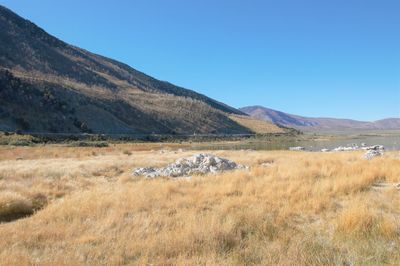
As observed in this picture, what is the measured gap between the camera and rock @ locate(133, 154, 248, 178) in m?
19.9

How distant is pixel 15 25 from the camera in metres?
126

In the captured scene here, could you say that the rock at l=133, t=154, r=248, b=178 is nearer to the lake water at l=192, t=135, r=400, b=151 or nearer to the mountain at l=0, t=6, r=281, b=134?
the lake water at l=192, t=135, r=400, b=151

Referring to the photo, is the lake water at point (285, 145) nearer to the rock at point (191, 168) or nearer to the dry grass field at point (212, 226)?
the rock at point (191, 168)

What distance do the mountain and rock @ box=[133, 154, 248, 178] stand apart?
41972 mm

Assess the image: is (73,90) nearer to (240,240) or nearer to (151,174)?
(151,174)

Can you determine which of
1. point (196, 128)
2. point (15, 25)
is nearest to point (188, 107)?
point (196, 128)

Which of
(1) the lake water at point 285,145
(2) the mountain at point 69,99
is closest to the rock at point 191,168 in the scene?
(1) the lake water at point 285,145

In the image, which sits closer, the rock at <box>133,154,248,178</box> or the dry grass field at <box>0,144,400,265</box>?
the dry grass field at <box>0,144,400,265</box>

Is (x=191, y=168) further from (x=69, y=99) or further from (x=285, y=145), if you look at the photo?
(x=69, y=99)

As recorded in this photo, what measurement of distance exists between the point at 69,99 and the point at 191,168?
2620 inches

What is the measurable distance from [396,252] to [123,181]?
12489mm

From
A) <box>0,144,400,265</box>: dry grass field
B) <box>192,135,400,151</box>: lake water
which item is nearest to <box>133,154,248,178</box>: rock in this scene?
<box>0,144,400,265</box>: dry grass field

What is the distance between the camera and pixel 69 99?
82625 mm

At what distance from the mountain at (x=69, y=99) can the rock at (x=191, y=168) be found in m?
42.0
